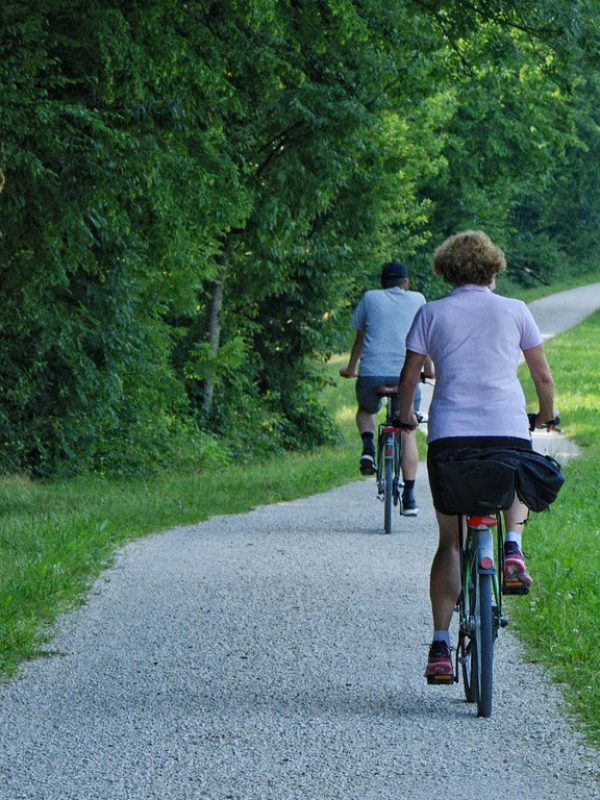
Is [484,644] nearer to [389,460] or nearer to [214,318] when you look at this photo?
[389,460]

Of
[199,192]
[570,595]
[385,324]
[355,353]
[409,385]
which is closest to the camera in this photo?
[409,385]

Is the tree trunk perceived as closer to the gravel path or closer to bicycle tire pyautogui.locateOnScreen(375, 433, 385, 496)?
bicycle tire pyautogui.locateOnScreen(375, 433, 385, 496)

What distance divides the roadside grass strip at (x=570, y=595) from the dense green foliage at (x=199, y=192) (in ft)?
14.7

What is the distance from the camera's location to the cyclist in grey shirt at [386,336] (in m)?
12.1

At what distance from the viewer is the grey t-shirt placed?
39.7 feet

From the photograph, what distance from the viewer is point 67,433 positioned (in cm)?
1797

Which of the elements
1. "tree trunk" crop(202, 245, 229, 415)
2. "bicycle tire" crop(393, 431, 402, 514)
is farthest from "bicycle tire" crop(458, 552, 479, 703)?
"tree trunk" crop(202, 245, 229, 415)

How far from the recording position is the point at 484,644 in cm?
597

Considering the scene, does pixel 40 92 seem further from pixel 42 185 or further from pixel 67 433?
pixel 67 433

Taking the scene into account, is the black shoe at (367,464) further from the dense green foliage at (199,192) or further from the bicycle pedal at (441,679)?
the bicycle pedal at (441,679)

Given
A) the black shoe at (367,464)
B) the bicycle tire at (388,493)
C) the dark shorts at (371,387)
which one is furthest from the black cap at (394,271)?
the black shoe at (367,464)

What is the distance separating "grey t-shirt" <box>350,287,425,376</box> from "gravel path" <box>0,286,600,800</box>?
2513 mm

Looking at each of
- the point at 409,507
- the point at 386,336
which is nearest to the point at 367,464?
the point at 409,507

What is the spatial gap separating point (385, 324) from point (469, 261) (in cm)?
570
